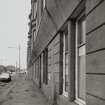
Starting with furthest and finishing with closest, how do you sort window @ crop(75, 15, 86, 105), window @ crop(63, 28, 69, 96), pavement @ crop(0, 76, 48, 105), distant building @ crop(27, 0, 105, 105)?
pavement @ crop(0, 76, 48, 105) → window @ crop(63, 28, 69, 96) → window @ crop(75, 15, 86, 105) → distant building @ crop(27, 0, 105, 105)

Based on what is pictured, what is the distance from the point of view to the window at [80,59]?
19.2ft

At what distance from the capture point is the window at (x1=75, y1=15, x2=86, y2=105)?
586cm

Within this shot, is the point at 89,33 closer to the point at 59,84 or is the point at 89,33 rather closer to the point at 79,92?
the point at 79,92

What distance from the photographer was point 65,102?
7008mm

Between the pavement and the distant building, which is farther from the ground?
the distant building

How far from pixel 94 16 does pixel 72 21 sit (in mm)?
2528

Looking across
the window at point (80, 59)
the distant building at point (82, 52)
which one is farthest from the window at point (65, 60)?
the window at point (80, 59)

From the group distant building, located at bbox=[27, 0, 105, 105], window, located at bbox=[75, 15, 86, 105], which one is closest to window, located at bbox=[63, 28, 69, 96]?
distant building, located at bbox=[27, 0, 105, 105]

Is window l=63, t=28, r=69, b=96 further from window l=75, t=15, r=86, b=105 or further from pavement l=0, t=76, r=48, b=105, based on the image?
pavement l=0, t=76, r=48, b=105

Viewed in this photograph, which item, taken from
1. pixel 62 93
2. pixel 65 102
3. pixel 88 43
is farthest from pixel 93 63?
pixel 62 93

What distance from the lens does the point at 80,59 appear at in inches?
243

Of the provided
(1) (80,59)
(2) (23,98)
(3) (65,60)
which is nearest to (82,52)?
(1) (80,59)

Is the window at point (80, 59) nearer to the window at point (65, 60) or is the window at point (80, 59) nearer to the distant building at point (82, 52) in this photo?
the distant building at point (82, 52)

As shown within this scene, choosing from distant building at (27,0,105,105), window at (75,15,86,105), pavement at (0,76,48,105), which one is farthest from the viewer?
pavement at (0,76,48,105)
